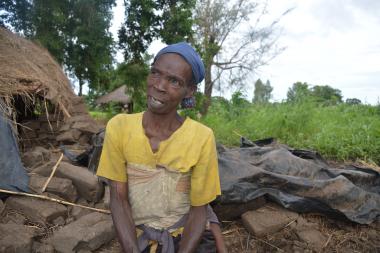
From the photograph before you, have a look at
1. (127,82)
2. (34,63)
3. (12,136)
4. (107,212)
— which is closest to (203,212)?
(107,212)

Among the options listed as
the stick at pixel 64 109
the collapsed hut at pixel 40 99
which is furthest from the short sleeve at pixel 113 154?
the stick at pixel 64 109

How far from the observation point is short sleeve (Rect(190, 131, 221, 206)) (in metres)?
1.79

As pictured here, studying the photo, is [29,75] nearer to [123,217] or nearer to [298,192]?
[123,217]

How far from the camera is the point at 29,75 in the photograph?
482cm

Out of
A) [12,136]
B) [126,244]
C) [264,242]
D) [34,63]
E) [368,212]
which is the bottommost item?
[264,242]

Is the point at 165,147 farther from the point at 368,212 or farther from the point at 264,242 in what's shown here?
the point at 368,212

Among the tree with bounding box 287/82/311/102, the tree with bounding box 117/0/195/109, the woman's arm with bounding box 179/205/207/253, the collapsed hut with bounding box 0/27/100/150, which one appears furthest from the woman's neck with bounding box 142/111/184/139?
the tree with bounding box 117/0/195/109

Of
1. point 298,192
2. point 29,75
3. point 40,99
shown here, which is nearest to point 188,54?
point 298,192

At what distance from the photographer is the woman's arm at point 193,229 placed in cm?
175

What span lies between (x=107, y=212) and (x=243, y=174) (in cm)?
140

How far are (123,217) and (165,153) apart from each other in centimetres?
41

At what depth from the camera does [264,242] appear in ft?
10.1

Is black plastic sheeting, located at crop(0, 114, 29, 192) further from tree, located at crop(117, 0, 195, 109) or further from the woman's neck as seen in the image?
tree, located at crop(117, 0, 195, 109)

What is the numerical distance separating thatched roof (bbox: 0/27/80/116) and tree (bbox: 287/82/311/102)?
183 inches
